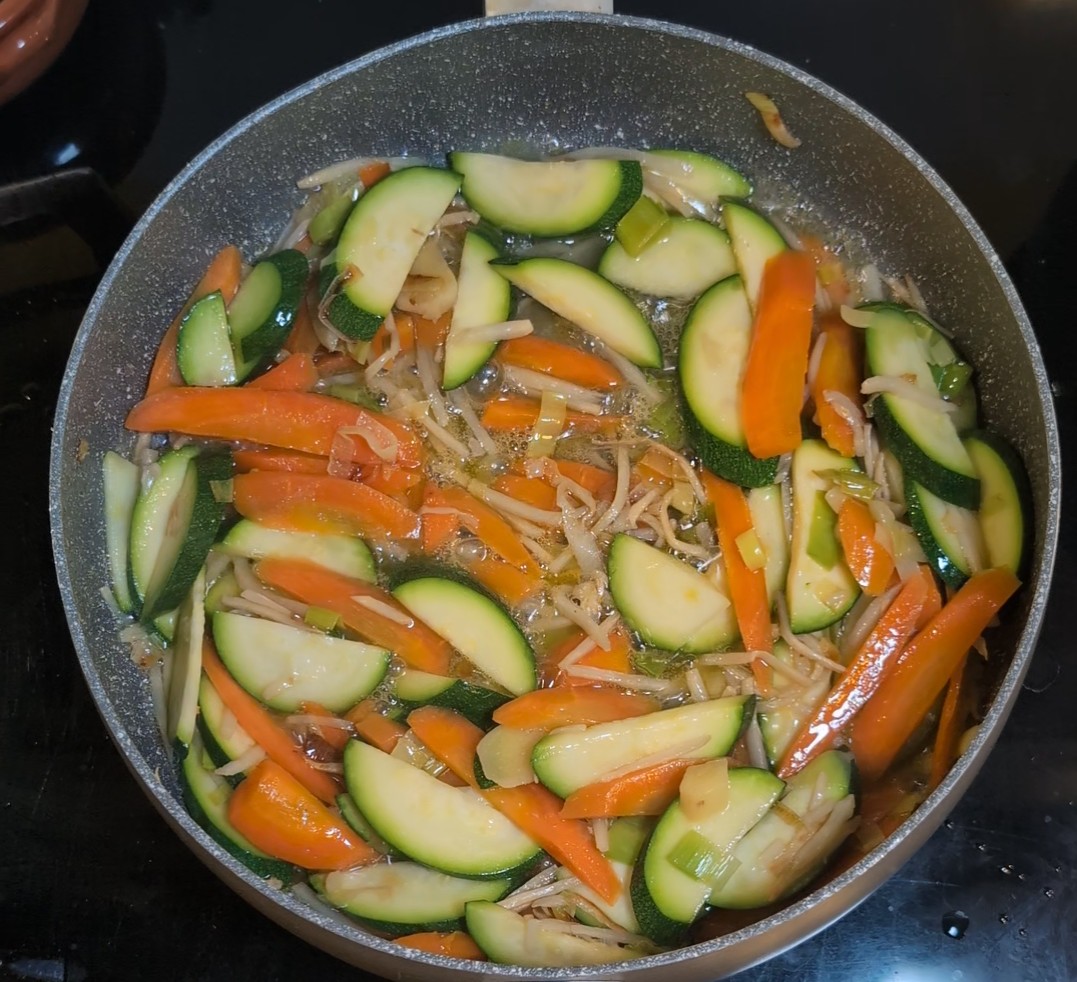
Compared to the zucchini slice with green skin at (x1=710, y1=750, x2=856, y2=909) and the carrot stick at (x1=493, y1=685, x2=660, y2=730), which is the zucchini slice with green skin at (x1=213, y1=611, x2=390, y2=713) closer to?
the carrot stick at (x1=493, y1=685, x2=660, y2=730)

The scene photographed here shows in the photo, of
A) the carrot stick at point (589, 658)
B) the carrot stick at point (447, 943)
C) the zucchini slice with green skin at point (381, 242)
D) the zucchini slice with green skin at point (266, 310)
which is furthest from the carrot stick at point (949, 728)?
the zucchini slice with green skin at point (266, 310)

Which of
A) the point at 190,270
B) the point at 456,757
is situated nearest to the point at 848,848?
the point at 456,757

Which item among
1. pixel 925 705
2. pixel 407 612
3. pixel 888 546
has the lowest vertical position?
pixel 407 612

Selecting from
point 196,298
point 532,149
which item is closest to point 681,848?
point 196,298

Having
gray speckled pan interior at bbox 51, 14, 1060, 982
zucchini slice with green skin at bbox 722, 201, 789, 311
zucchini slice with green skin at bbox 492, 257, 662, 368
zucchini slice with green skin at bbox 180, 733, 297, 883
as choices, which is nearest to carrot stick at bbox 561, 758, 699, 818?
gray speckled pan interior at bbox 51, 14, 1060, 982

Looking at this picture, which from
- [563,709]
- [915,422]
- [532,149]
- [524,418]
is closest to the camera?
→ [563,709]

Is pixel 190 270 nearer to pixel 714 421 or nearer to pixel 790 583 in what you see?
pixel 714 421

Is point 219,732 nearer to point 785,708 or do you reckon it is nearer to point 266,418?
point 266,418
